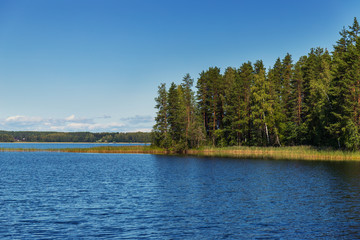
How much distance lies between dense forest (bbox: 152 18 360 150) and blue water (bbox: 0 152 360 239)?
46.2 m

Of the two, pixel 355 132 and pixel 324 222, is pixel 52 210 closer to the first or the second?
pixel 324 222

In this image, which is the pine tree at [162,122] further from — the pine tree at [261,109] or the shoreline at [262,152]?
the pine tree at [261,109]

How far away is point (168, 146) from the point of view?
339ft

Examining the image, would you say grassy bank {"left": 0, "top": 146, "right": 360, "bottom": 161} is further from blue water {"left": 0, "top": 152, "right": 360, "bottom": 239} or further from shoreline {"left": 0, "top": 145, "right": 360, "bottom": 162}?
blue water {"left": 0, "top": 152, "right": 360, "bottom": 239}

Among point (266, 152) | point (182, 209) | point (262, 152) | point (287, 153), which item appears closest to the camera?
point (182, 209)

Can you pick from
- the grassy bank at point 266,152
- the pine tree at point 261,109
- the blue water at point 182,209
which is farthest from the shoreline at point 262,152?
the blue water at point 182,209

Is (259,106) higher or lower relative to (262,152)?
higher

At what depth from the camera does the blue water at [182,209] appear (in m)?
19.4

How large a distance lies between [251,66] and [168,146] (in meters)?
40.1

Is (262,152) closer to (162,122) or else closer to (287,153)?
(287,153)

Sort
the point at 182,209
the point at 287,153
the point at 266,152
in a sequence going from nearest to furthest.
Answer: the point at 182,209 → the point at 287,153 → the point at 266,152

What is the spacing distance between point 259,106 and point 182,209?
7322cm

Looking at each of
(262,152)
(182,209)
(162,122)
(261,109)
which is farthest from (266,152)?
(182,209)

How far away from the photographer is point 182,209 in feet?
83.5
